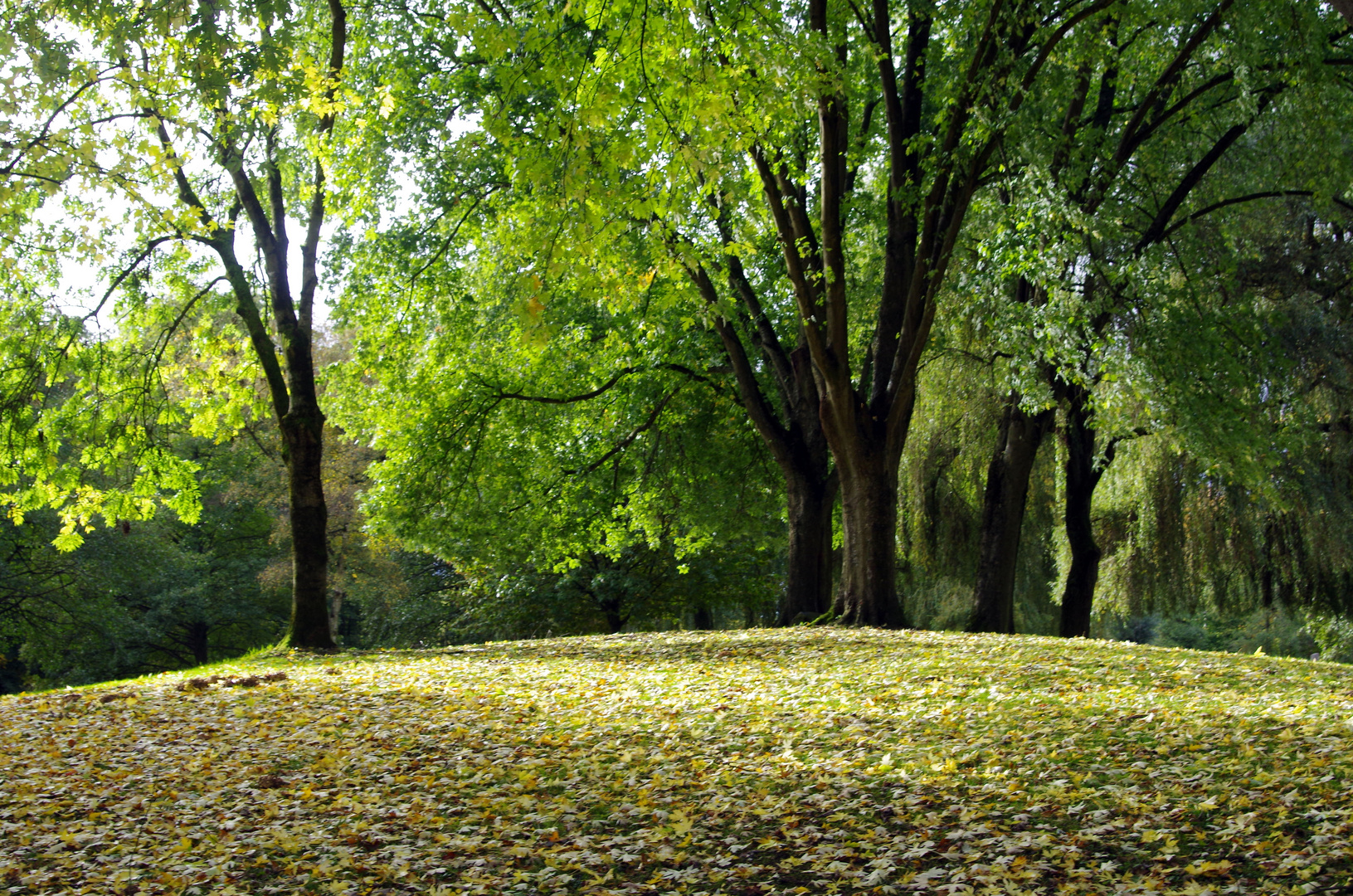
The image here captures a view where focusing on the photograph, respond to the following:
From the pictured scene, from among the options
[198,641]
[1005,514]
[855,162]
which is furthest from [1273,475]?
[198,641]

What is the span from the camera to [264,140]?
11586mm

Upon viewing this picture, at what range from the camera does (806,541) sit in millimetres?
13805

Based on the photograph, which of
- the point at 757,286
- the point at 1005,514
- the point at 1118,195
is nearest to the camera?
the point at 1118,195

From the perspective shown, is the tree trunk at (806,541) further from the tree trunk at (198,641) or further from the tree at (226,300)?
the tree trunk at (198,641)

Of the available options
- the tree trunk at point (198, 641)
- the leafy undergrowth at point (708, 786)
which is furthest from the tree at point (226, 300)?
the tree trunk at point (198, 641)

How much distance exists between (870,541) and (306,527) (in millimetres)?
6535

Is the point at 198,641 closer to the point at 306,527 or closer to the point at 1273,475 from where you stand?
the point at 306,527

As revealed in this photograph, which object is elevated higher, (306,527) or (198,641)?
(306,527)

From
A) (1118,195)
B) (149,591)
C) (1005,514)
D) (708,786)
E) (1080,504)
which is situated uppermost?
(1118,195)

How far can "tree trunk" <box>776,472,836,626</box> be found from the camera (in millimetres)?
13734

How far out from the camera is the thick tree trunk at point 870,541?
36.6ft

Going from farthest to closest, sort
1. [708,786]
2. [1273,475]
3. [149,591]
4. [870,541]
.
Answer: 1. [149,591]
2. [1273,475]
3. [870,541]
4. [708,786]

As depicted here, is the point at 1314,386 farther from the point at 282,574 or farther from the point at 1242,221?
the point at 282,574

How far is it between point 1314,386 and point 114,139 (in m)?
14.0
